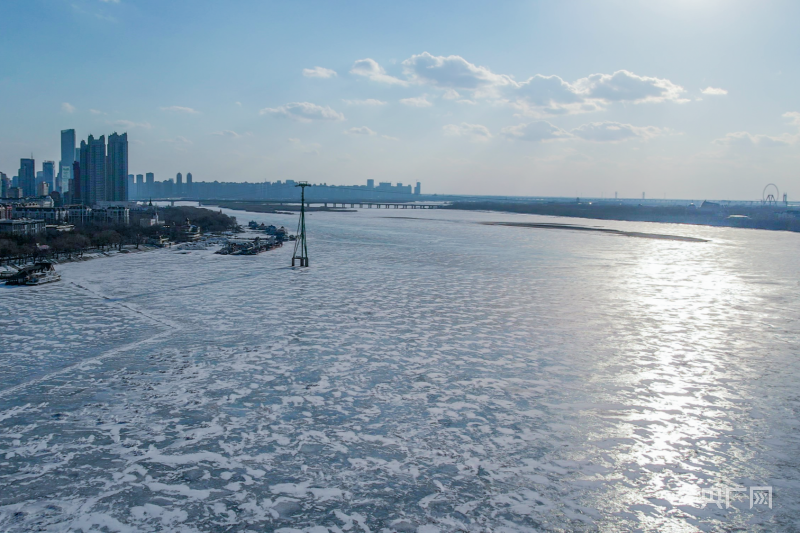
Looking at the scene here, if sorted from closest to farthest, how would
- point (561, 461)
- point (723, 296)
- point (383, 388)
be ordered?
point (561, 461) < point (383, 388) < point (723, 296)

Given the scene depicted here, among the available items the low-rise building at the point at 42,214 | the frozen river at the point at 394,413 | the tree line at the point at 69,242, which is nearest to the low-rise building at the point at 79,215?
the low-rise building at the point at 42,214

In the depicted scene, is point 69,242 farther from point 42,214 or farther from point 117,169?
point 117,169

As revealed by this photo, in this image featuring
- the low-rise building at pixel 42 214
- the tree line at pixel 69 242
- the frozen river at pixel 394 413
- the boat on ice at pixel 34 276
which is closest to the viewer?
the frozen river at pixel 394 413

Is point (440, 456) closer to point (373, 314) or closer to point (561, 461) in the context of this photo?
point (561, 461)

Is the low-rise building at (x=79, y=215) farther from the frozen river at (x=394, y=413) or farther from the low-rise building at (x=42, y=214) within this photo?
the frozen river at (x=394, y=413)

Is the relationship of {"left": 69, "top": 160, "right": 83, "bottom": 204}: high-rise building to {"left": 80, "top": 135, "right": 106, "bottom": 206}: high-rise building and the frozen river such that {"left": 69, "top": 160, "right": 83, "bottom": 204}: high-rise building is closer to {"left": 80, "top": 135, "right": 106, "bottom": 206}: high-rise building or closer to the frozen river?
{"left": 80, "top": 135, "right": 106, "bottom": 206}: high-rise building

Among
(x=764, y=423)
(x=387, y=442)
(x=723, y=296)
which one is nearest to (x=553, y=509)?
(x=387, y=442)

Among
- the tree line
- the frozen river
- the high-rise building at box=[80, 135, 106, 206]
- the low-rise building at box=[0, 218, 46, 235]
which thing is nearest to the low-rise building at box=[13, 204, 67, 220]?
the low-rise building at box=[0, 218, 46, 235]
